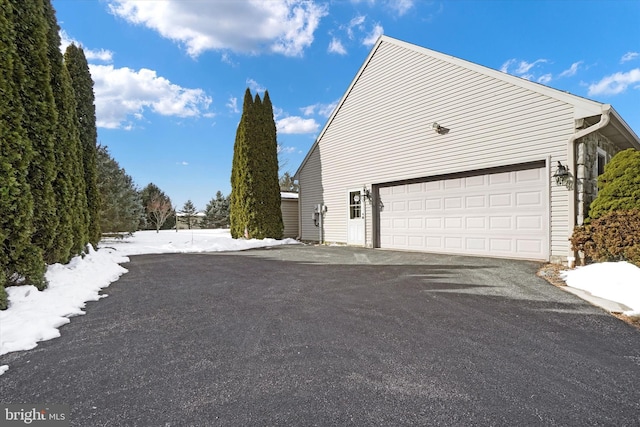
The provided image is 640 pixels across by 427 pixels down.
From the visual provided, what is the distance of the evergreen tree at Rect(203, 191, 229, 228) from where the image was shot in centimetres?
2741

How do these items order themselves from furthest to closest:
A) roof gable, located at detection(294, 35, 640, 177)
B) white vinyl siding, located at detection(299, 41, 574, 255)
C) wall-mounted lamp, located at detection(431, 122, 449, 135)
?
wall-mounted lamp, located at detection(431, 122, 449, 135)
white vinyl siding, located at detection(299, 41, 574, 255)
roof gable, located at detection(294, 35, 640, 177)

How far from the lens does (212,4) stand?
23.0 feet

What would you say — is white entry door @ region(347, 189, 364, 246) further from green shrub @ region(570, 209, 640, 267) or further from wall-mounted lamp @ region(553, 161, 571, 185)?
green shrub @ region(570, 209, 640, 267)

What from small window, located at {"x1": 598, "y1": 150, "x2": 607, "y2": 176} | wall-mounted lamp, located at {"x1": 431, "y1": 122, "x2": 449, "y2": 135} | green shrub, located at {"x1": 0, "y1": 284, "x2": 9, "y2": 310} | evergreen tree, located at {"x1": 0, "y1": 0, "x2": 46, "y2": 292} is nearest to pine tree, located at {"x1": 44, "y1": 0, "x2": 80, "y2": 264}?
evergreen tree, located at {"x1": 0, "y1": 0, "x2": 46, "y2": 292}

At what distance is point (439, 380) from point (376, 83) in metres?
9.56

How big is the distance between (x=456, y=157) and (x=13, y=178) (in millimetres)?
8079

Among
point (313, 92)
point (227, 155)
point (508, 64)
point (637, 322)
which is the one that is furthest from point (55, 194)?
point (313, 92)

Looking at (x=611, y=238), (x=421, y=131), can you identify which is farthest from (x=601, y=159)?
(x=421, y=131)

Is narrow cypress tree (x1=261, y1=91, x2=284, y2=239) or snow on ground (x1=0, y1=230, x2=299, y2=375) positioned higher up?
narrow cypress tree (x1=261, y1=91, x2=284, y2=239)

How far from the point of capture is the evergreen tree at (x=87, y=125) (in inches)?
272

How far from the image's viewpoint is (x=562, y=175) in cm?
584

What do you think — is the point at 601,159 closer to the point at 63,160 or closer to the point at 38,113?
the point at 38,113

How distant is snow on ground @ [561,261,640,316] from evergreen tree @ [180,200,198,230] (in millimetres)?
29811

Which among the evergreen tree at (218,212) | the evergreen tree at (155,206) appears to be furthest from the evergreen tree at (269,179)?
the evergreen tree at (218,212)
